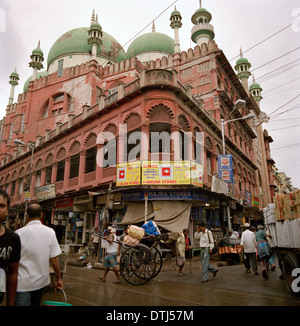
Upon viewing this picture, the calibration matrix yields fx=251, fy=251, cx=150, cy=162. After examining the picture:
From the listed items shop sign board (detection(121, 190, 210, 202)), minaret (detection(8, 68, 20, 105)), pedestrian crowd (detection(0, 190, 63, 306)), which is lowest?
pedestrian crowd (detection(0, 190, 63, 306))

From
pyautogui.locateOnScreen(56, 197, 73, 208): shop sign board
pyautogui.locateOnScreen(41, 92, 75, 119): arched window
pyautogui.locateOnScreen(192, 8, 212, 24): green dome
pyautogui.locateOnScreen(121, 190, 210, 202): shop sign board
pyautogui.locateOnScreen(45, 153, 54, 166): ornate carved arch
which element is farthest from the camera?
pyautogui.locateOnScreen(192, 8, 212, 24): green dome

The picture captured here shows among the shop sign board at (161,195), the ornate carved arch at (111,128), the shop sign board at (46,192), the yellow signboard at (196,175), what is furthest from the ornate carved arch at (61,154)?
the yellow signboard at (196,175)

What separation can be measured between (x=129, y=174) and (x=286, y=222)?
942 cm

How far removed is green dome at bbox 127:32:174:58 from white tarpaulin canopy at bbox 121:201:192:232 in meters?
24.2

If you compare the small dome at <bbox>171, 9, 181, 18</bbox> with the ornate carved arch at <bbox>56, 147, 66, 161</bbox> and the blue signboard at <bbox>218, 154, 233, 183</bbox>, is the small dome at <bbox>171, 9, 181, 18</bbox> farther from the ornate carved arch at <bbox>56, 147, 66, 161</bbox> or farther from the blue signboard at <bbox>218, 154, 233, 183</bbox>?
the blue signboard at <bbox>218, 154, 233, 183</bbox>

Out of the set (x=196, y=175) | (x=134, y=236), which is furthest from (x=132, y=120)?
(x=134, y=236)

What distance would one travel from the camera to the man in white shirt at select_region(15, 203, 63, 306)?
2.84 metres

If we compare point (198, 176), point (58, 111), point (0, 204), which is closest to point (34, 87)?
point (58, 111)

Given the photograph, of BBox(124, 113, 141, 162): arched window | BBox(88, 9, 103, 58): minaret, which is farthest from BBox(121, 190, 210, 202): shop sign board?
BBox(88, 9, 103, 58): minaret

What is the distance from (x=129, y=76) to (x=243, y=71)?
2349 centimetres

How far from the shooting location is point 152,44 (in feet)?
106

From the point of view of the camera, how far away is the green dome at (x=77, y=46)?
30.9 meters

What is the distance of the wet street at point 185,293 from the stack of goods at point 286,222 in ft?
4.05
